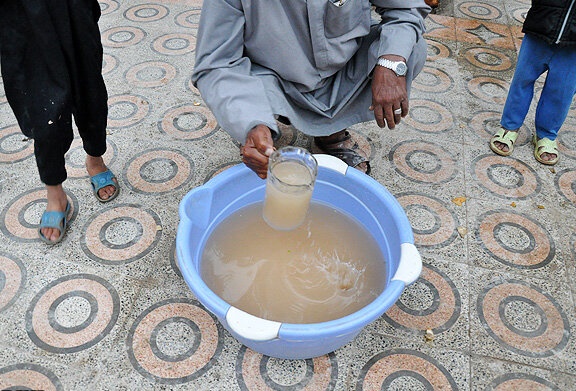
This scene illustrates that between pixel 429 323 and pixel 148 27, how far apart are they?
2.32 meters

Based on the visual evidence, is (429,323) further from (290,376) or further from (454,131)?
(454,131)

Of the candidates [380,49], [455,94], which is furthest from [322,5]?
[455,94]

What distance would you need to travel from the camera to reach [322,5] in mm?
1422

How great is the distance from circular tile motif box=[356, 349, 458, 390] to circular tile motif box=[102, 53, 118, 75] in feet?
6.28

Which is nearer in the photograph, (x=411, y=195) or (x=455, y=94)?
(x=411, y=195)

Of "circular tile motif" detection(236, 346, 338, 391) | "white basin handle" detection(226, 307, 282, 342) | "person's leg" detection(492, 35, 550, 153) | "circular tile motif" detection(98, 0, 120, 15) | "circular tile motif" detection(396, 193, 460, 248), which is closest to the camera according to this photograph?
"white basin handle" detection(226, 307, 282, 342)

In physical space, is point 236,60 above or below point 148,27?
above

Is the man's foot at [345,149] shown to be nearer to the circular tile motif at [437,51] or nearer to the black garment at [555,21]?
the black garment at [555,21]

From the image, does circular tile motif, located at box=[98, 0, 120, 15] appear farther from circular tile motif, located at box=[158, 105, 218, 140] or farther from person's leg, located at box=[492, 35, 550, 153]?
person's leg, located at box=[492, 35, 550, 153]

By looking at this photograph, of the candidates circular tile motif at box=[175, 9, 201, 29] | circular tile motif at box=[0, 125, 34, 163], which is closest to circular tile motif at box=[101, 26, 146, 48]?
circular tile motif at box=[175, 9, 201, 29]

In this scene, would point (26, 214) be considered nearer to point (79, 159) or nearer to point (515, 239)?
point (79, 159)

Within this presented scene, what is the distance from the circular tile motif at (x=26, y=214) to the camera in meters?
1.57

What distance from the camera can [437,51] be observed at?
108 inches

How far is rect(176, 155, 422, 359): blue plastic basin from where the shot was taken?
1.00 metres
